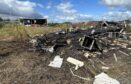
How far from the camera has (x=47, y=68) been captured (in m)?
8.94

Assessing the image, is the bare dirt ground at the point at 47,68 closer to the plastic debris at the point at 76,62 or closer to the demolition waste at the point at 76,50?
the demolition waste at the point at 76,50

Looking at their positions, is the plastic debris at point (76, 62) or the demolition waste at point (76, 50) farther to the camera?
the plastic debris at point (76, 62)

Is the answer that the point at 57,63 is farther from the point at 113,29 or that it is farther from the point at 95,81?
the point at 113,29

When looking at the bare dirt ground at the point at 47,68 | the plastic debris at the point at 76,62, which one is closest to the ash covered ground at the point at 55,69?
the bare dirt ground at the point at 47,68

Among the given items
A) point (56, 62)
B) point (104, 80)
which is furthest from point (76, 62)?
point (104, 80)

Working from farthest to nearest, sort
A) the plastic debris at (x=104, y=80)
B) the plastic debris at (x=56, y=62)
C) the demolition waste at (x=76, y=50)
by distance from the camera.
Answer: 1. the plastic debris at (x=56, y=62)
2. the demolition waste at (x=76, y=50)
3. the plastic debris at (x=104, y=80)

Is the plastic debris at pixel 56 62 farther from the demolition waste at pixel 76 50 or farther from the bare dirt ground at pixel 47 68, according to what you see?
the bare dirt ground at pixel 47 68

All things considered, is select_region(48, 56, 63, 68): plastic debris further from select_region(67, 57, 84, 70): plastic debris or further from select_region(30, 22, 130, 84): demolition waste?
select_region(67, 57, 84, 70): plastic debris

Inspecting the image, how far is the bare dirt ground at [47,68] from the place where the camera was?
7.88 metres

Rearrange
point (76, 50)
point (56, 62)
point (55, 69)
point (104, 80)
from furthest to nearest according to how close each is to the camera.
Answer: point (76, 50), point (56, 62), point (55, 69), point (104, 80)

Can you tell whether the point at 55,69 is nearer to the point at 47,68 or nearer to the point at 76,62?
the point at 47,68

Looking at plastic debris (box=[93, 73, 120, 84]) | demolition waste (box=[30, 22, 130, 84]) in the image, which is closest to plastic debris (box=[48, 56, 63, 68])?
demolition waste (box=[30, 22, 130, 84])

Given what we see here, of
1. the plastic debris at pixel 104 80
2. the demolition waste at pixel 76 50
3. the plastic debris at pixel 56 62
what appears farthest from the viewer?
the plastic debris at pixel 56 62

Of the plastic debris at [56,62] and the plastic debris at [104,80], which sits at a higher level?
the plastic debris at [56,62]
